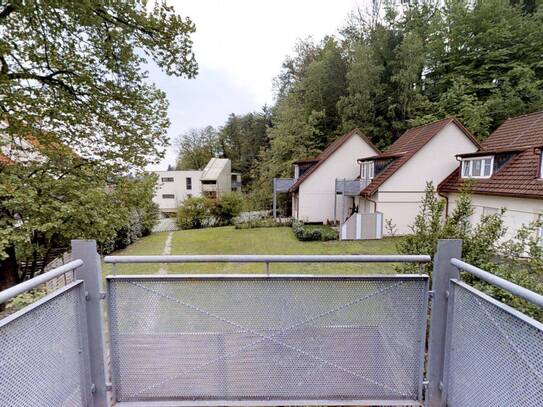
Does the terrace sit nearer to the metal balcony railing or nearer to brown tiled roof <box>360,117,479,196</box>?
brown tiled roof <box>360,117,479,196</box>

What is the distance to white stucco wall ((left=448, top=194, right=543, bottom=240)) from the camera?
954 centimetres

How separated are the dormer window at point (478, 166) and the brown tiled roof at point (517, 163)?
0.35m

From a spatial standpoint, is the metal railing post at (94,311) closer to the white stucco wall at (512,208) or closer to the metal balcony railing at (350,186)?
the white stucco wall at (512,208)

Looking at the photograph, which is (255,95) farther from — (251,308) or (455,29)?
(251,308)

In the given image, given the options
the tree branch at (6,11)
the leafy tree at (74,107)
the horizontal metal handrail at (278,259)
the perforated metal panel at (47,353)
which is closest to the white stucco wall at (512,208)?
the horizontal metal handrail at (278,259)

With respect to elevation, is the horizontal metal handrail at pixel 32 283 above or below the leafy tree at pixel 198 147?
below

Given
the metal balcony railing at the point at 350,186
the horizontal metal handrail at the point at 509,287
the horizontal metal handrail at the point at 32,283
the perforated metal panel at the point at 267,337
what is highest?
the metal balcony railing at the point at 350,186

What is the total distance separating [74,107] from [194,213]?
1544cm

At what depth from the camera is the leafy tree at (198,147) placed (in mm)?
39906

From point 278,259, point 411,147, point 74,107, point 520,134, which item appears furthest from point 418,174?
point 278,259

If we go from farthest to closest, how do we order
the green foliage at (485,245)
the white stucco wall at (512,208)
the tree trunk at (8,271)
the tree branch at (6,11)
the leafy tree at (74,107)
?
the white stucco wall at (512,208), the tree trunk at (8,271), the leafy tree at (74,107), the tree branch at (6,11), the green foliage at (485,245)

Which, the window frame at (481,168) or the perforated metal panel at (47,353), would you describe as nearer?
the perforated metal panel at (47,353)

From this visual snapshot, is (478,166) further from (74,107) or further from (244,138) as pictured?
(244,138)

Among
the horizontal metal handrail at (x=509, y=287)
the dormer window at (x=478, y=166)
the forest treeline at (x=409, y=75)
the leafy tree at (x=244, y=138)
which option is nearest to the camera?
the horizontal metal handrail at (x=509, y=287)
